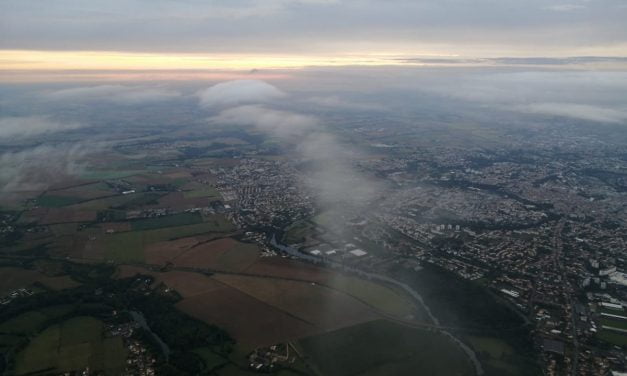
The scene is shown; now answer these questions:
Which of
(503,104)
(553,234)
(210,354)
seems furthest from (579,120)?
(210,354)

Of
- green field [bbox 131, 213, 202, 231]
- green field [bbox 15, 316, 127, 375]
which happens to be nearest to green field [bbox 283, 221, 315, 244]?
green field [bbox 131, 213, 202, 231]

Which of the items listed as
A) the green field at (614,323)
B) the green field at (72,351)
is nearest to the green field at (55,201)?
the green field at (72,351)

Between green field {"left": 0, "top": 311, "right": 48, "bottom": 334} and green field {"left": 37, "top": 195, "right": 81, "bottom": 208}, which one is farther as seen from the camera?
green field {"left": 37, "top": 195, "right": 81, "bottom": 208}

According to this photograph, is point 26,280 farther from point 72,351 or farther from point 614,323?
point 614,323

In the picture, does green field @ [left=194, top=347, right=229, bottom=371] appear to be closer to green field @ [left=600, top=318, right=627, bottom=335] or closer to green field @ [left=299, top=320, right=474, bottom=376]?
green field @ [left=299, top=320, right=474, bottom=376]

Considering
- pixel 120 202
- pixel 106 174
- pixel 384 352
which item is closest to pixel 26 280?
pixel 120 202

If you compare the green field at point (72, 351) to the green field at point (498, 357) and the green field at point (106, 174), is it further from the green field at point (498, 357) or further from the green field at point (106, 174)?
the green field at point (106, 174)
